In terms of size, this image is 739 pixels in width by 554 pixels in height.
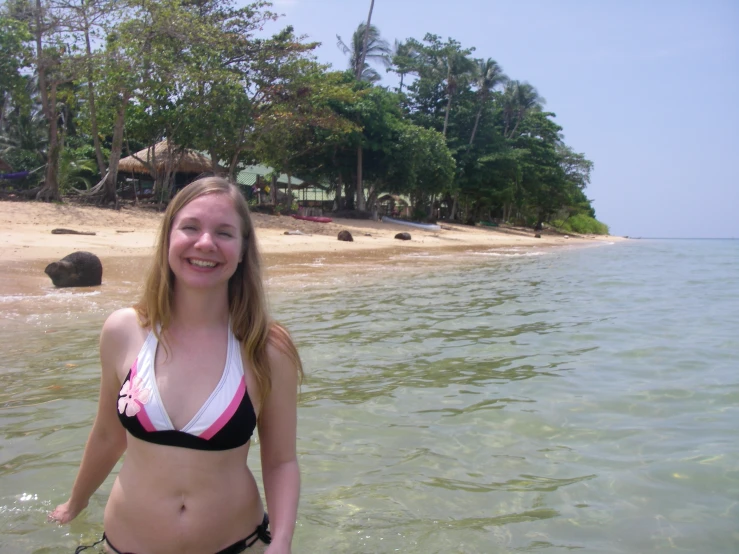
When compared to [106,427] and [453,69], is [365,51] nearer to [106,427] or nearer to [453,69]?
[453,69]

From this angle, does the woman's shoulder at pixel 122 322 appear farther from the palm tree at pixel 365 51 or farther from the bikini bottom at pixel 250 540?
the palm tree at pixel 365 51

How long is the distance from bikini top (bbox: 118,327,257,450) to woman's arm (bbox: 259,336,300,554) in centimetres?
10

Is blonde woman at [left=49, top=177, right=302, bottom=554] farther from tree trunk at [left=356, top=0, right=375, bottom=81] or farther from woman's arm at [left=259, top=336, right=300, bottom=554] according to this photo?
tree trunk at [left=356, top=0, right=375, bottom=81]

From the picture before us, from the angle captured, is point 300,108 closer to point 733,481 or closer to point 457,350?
point 457,350

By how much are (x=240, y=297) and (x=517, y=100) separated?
50135 millimetres

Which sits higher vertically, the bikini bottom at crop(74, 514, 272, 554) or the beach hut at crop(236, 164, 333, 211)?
the beach hut at crop(236, 164, 333, 211)

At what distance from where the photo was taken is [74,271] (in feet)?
33.0

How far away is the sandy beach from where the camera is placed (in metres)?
14.3

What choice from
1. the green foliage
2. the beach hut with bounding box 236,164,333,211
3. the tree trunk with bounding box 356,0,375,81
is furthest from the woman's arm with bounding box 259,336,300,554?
the green foliage

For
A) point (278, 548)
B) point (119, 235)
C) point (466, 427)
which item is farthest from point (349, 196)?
point (278, 548)

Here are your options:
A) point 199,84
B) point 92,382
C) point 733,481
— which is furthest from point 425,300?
point 199,84

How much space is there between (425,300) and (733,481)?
23.1 feet

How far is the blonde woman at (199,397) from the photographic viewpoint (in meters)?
1.90

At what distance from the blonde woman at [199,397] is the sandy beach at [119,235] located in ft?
29.1
